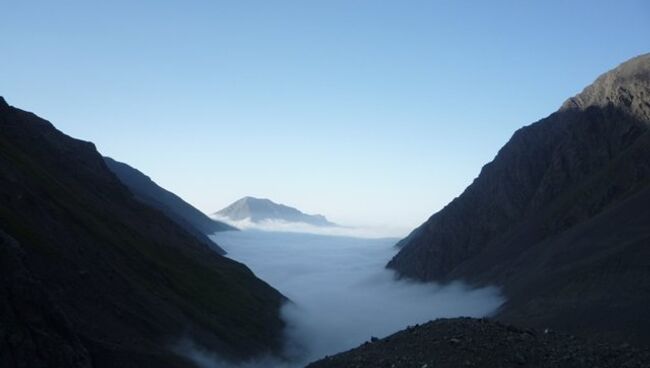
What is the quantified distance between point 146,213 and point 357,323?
41132 millimetres

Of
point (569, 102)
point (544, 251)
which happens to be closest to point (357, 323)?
point (544, 251)

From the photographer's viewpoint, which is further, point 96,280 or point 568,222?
point 568,222

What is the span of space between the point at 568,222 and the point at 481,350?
93.9m

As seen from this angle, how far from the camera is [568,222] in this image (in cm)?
11975

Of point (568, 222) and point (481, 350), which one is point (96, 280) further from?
point (568, 222)

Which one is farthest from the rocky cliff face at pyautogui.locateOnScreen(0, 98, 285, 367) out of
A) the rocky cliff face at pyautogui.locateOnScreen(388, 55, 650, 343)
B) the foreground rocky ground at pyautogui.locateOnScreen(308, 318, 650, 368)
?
the rocky cliff face at pyautogui.locateOnScreen(388, 55, 650, 343)

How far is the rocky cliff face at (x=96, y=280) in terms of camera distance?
113 ft

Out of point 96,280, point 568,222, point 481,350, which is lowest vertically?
point 96,280

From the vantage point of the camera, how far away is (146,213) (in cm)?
10888

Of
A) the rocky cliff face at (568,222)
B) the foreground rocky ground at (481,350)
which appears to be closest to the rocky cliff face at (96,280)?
the foreground rocky ground at (481,350)

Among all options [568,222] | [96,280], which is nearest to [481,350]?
[96,280]

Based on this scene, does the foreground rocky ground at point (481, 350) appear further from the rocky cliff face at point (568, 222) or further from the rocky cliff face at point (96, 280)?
the rocky cliff face at point (568, 222)

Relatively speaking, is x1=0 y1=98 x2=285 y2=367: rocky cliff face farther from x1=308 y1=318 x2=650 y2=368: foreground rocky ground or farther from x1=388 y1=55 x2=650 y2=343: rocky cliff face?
x1=388 y1=55 x2=650 y2=343: rocky cliff face

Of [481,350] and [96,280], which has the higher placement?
[481,350]
